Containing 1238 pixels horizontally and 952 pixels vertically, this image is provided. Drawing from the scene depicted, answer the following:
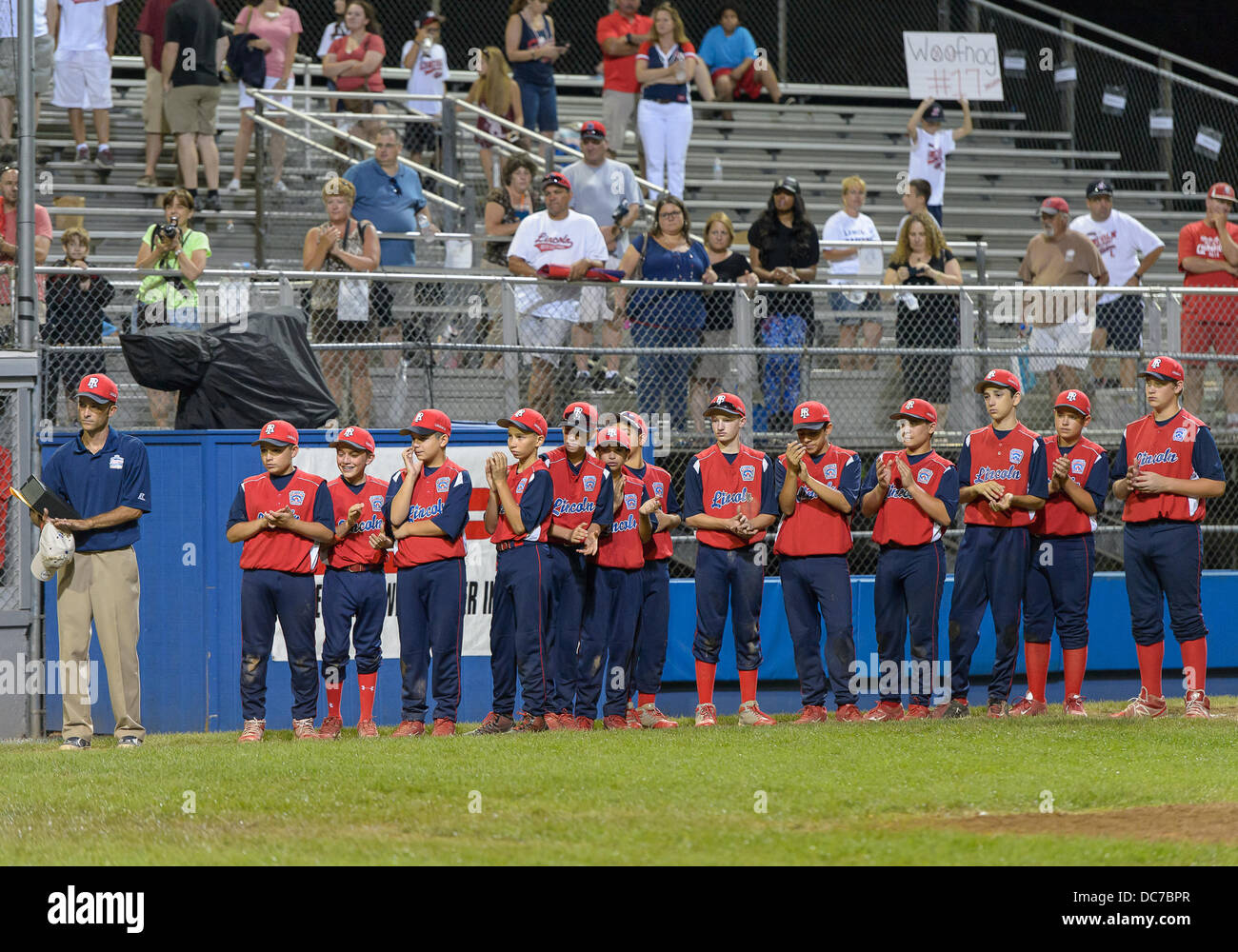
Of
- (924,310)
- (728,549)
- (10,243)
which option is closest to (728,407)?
(728,549)

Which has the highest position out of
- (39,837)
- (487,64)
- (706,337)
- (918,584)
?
(487,64)

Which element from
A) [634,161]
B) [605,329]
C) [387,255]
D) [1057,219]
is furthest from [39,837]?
[634,161]

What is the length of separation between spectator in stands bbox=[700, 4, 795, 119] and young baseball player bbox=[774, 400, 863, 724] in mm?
10181

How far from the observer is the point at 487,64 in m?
16.7

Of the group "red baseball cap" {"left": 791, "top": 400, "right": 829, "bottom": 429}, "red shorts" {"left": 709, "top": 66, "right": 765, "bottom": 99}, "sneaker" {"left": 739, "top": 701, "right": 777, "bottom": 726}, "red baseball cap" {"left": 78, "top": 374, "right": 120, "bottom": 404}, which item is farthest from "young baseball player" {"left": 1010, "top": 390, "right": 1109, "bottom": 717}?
"red shorts" {"left": 709, "top": 66, "right": 765, "bottom": 99}

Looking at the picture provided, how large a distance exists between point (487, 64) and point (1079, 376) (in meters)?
6.90

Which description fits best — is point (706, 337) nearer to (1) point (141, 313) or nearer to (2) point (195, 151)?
(1) point (141, 313)

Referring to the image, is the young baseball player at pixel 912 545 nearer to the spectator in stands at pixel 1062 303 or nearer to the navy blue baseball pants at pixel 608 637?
the navy blue baseball pants at pixel 608 637

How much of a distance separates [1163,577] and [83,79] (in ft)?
37.8

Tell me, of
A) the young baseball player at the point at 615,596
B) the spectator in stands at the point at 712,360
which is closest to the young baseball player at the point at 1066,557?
the young baseball player at the point at 615,596

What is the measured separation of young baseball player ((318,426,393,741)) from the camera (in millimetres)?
10359

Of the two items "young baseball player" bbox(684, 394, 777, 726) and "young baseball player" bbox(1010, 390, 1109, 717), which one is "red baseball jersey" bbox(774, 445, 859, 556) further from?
"young baseball player" bbox(1010, 390, 1109, 717)

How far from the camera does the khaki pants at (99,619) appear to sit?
1014cm

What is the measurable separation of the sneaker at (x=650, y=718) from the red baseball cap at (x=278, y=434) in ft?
9.34
